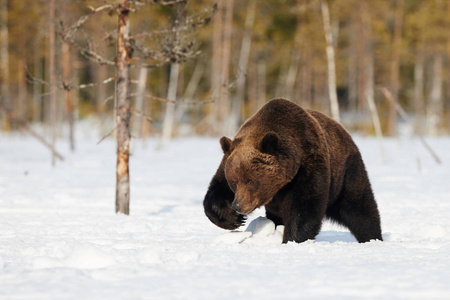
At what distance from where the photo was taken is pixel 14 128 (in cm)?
4150

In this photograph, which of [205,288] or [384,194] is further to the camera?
[384,194]

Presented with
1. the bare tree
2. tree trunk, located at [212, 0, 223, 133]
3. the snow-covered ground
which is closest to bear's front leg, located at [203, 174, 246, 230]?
the snow-covered ground

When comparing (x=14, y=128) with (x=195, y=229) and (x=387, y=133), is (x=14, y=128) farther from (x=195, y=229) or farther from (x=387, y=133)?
(x=195, y=229)

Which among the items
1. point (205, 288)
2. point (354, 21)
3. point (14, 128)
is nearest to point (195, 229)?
point (205, 288)

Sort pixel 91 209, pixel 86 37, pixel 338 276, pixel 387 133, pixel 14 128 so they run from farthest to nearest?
pixel 14 128, pixel 387 133, pixel 91 209, pixel 86 37, pixel 338 276

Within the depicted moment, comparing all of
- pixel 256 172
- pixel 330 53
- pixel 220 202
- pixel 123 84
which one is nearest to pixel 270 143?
pixel 256 172

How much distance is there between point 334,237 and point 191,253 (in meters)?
2.48

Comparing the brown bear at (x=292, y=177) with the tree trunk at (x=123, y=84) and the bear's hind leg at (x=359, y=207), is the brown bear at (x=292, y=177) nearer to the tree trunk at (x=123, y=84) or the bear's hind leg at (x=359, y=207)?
the bear's hind leg at (x=359, y=207)

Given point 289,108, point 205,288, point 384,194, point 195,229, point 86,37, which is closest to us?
point 205,288

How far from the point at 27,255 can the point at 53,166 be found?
479 inches

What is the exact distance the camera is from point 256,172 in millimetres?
4699

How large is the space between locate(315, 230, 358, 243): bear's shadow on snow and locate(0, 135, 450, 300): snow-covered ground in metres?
0.01

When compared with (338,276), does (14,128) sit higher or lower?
lower

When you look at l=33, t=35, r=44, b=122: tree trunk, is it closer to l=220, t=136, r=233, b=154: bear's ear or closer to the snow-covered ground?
the snow-covered ground
